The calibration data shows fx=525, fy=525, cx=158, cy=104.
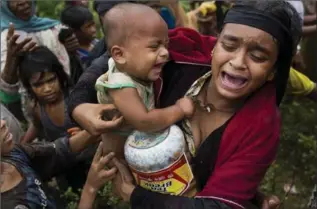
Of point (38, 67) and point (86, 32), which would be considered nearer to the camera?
point (38, 67)

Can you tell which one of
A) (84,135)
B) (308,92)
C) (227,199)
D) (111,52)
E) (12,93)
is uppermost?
(111,52)

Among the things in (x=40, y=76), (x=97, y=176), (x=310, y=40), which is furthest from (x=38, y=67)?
(x=310, y=40)

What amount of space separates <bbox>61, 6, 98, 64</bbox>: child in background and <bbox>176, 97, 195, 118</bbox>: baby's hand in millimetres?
2247

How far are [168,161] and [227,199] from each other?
9.2 inches

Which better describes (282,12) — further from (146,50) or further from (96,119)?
(96,119)

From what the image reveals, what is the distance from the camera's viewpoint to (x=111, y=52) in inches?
75.0

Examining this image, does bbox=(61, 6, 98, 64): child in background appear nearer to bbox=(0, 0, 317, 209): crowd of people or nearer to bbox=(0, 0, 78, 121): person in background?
bbox=(0, 0, 78, 121): person in background

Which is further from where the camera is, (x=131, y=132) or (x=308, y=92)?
(x=308, y=92)

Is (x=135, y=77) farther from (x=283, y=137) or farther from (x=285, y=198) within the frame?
(x=283, y=137)

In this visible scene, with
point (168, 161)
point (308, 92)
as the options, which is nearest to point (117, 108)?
point (168, 161)

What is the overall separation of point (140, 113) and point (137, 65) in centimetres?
18

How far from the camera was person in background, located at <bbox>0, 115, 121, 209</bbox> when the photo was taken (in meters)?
2.03

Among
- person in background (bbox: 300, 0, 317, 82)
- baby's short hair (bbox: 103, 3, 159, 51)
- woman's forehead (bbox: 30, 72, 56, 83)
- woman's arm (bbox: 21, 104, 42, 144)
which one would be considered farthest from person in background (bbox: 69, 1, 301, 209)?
person in background (bbox: 300, 0, 317, 82)

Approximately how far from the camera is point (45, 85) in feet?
10.8
